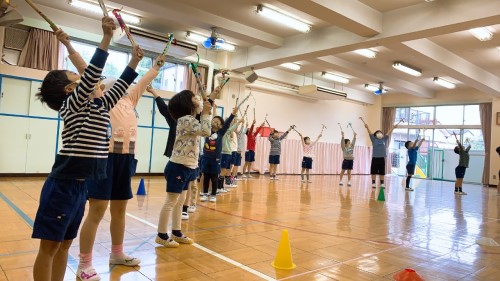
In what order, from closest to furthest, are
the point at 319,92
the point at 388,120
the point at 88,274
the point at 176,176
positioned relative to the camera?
the point at 88,274, the point at 176,176, the point at 319,92, the point at 388,120

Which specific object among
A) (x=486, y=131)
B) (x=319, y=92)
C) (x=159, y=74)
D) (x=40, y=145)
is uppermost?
(x=319, y=92)

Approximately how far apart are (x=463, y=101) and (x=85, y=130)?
14.0 meters

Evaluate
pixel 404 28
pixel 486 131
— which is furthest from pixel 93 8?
pixel 486 131

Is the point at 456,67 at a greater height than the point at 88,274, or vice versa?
the point at 456,67

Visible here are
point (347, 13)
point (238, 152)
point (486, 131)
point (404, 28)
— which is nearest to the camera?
point (347, 13)

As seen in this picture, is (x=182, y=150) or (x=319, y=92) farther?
(x=319, y=92)

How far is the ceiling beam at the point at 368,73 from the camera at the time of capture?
901cm

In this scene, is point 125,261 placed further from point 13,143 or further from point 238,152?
point 238,152

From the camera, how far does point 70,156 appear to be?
1469mm

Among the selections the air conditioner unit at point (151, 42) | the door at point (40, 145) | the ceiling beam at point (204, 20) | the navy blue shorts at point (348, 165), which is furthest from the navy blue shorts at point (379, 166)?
the door at point (40, 145)

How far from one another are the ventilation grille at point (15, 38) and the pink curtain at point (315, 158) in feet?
21.7

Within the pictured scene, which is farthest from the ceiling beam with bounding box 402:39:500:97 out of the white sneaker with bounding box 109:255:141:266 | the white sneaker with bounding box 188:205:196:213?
the white sneaker with bounding box 109:255:141:266

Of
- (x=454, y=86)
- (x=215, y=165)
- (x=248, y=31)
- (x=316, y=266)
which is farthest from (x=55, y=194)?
(x=454, y=86)

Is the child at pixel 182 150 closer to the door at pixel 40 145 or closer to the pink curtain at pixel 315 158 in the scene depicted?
the door at pixel 40 145
